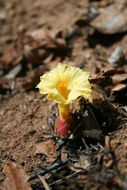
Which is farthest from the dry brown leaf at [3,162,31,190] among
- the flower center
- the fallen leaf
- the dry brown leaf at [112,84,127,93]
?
the fallen leaf

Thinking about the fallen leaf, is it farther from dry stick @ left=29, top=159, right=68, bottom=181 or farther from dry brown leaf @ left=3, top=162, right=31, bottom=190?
dry brown leaf @ left=3, top=162, right=31, bottom=190

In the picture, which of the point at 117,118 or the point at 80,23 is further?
the point at 80,23

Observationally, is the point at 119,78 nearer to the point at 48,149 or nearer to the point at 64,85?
the point at 64,85

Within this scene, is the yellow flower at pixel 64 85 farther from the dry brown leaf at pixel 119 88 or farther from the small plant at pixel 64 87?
the dry brown leaf at pixel 119 88

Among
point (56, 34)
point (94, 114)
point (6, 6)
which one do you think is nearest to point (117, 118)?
point (94, 114)

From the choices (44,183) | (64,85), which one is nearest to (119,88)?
(64,85)

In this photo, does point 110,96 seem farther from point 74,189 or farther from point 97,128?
point 74,189
